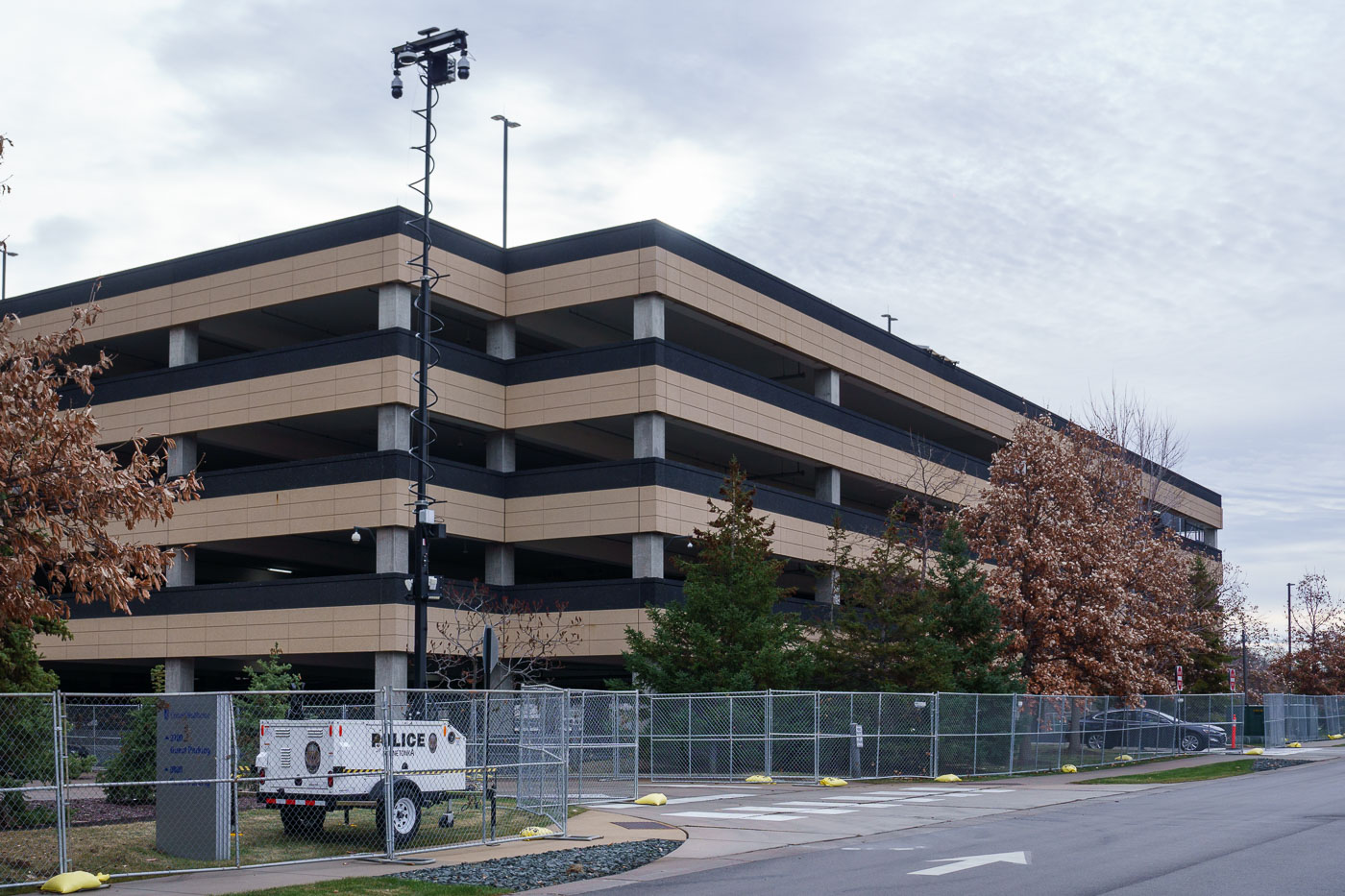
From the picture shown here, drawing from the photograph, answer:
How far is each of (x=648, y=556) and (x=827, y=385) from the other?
41.0 ft

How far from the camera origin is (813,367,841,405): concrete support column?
1944 inches

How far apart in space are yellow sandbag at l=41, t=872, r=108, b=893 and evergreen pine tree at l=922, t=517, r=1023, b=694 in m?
25.3

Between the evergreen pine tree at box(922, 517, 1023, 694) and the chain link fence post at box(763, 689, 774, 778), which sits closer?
the chain link fence post at box(763, 689, 774, 778)

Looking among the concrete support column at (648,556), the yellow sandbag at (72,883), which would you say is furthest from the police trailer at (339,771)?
the concrete support column at (648,556)

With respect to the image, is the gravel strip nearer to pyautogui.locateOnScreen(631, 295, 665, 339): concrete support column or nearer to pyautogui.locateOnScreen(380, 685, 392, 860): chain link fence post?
pyautogui.locateOnScreen(380, 685, 392, 860): chain link fence post

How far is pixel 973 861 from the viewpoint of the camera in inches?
621

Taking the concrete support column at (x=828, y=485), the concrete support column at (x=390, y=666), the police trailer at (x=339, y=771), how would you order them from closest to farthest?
the police trailer at (x=339, y=771) → the concrete support column at (x=390, y=666) → the concrete support column at (x=828, y=485)

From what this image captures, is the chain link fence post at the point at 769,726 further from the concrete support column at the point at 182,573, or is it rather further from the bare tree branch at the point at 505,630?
the concrete support column at the point at 182,573

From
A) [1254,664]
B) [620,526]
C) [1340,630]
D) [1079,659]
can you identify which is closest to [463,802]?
[620,526]

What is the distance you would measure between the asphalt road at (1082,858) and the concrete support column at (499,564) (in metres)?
22.9

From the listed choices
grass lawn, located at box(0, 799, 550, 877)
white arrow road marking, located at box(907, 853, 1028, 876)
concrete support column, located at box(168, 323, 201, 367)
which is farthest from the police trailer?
concrete support column, located at box(168, 323, 201, 367)

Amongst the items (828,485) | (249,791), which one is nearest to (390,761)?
(249,791)

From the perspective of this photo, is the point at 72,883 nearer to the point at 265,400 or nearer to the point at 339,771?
the point at 339,771

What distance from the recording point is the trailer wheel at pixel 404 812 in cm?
1705
